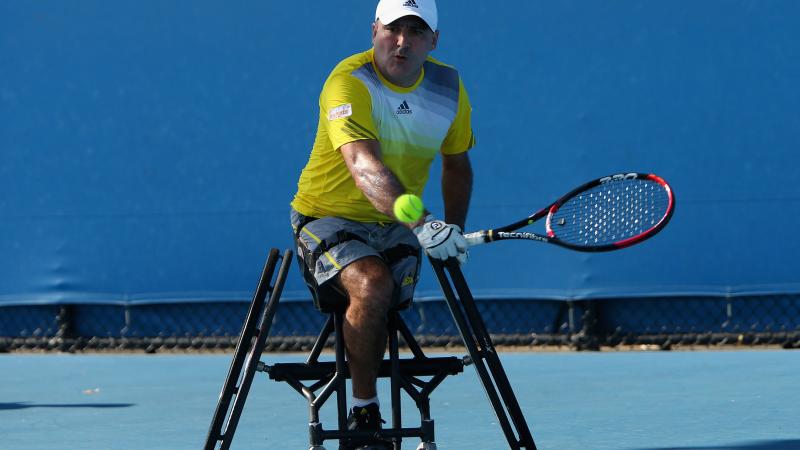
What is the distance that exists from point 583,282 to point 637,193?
357cm

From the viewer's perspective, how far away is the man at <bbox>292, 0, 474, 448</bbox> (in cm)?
348

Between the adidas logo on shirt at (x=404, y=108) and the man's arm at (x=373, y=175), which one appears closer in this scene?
the man's arm at (x=373, y=175)

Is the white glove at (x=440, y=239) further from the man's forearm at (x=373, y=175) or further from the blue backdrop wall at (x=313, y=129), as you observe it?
the blue backdrop wall at (x=313, y=129)

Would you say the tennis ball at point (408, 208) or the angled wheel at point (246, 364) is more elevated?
the tennis ball at point (408, 208)

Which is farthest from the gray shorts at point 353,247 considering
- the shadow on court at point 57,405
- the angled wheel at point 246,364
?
the shadow on court at point 57,405

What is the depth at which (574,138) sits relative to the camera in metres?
7.23

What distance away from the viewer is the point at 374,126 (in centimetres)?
354

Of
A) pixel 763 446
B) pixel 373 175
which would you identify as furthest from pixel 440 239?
pixel 763 446

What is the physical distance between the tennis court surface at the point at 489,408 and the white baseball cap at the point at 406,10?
62.3 inches

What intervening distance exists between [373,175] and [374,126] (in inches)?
9.5

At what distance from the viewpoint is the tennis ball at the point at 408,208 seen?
3.18m

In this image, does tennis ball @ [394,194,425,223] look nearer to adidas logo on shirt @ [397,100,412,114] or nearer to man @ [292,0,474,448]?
man @ [292,0,474,448]

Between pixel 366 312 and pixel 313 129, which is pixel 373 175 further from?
pixel 313 129

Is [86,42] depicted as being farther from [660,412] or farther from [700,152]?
[660,412]
